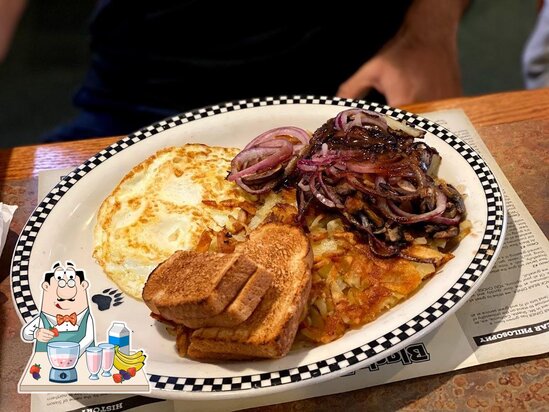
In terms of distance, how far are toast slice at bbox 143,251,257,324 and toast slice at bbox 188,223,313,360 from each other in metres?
0.07

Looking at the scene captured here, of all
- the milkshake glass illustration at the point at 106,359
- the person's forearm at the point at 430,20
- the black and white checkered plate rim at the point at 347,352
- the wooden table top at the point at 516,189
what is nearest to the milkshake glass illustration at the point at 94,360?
the milkshake glass illustration at the point at 106,359

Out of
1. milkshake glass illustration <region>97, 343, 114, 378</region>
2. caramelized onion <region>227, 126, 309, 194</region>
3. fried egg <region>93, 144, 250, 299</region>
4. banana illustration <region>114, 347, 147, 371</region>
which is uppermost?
caramelized onion <region>227, 126, 309, 194</region>

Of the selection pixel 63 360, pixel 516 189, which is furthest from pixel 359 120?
pixel 63 360

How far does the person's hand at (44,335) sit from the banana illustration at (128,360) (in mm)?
153

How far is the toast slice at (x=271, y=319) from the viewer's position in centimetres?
138

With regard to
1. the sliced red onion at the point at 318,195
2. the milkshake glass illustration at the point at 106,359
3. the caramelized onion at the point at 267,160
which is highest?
the sliced red onion at the point at 318,195

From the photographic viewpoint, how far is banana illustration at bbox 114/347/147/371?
1370mm

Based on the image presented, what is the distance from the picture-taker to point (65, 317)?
1313mm

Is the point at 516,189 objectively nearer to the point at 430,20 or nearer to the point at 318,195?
the point at 318,195

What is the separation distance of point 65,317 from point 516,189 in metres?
1.45

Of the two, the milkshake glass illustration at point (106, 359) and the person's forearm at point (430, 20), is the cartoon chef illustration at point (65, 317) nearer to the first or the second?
the milkshake glass illustration at point (106, 359)

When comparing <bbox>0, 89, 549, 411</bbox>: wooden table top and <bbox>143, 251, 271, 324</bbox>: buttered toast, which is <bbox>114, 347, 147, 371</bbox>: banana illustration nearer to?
<bbox>143, 251, 271, 324</bbox>: buttered toast

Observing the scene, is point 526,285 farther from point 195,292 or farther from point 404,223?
point 195,292

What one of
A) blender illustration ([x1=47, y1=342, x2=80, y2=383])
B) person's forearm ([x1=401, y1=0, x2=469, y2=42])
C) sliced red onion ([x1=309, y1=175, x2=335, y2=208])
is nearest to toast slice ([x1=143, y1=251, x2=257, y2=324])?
blender illustration ([x1=47, y1=342, x2=80, y2=383])
